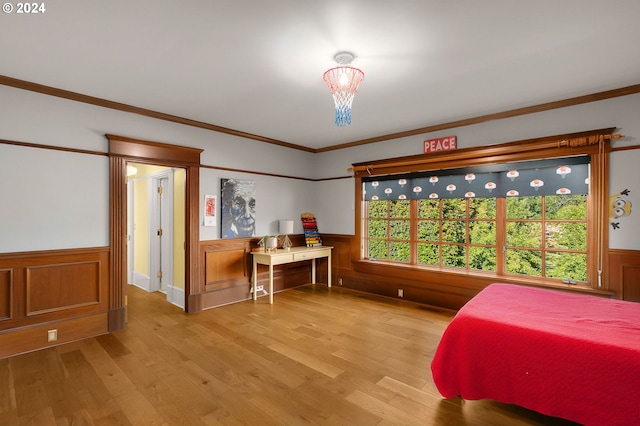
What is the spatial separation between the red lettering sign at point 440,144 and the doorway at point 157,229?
12.0ft

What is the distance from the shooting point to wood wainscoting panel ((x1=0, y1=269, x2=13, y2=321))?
2969 millimetres

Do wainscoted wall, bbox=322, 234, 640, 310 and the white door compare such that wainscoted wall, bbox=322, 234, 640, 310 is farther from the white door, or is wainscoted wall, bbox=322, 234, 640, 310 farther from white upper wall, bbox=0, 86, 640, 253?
the white door

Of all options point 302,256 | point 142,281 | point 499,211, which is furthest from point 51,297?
point 499,211

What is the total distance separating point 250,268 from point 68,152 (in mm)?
2854

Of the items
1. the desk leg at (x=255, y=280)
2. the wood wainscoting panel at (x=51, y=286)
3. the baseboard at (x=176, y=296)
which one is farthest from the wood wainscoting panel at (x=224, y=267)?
the wood wainscoting panel at (x=51, y=286)

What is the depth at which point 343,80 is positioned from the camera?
2664 millimetres

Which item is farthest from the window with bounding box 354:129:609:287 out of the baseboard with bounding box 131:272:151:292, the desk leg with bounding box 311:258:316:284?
the baseboard with bounding box 131:272:151:292

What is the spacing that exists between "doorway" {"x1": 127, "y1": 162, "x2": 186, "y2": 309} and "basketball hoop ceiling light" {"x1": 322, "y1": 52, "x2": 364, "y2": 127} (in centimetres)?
274

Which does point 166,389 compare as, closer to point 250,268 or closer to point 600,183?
point 250,268

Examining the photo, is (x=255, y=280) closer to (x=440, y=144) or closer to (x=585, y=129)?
(x=440, y=144)

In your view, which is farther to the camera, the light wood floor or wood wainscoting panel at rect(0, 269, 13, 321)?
wood wainscoting panel at rect(0, 269, 13, 321)

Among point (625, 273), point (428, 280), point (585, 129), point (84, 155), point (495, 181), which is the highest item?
point (585, 129)

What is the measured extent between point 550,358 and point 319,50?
8.86 ft

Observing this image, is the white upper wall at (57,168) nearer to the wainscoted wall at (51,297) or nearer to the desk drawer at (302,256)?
the wainscoted wall at (51,297)
